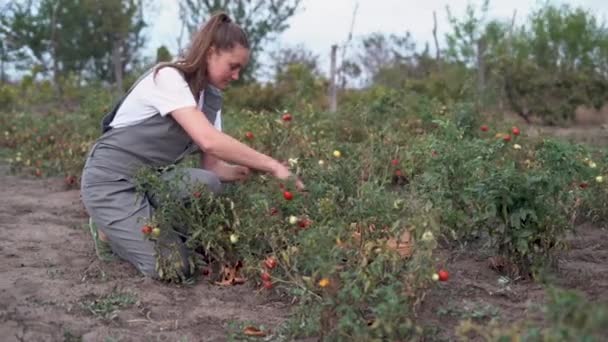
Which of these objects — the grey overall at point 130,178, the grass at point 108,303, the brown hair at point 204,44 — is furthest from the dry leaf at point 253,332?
the brown hair at point 204,44

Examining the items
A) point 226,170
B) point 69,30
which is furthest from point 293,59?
point 226,170

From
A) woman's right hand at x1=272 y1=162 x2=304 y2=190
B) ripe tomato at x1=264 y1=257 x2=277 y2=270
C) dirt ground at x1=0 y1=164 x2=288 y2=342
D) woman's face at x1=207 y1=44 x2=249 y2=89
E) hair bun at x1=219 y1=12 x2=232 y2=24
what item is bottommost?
dirt ground at x1=0 y1=164 x2=288 y2=342

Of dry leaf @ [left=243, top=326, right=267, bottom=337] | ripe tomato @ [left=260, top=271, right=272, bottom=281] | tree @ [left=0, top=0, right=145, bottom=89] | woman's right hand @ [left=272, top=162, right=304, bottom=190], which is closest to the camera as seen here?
dry leaf @ [left=243, top=326, right=267, bottom=337]

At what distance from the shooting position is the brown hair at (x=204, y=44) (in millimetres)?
3438

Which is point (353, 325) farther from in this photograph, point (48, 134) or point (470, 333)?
point (48, 134)

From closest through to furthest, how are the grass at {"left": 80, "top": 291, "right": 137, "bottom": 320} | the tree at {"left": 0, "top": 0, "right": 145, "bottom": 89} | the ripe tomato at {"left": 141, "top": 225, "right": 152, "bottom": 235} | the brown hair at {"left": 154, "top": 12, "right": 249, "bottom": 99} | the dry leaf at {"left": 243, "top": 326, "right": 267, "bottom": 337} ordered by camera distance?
the dry leaf at {"left": 243, "top": 326, "right": 267, "bottom": 337} → the grass at {"left": 80, "top": 291, "right": 137, "bottom": 320} → the ripe tomato at {"left": 141, "top": 225, "right": 152, "bottom": 235} → the brown hair at {"left": 154, "top": 12, "right": 249, "bottom": 99} → the tree at {"left": 0, "top": 0, "right": 145, "bottom": 89}

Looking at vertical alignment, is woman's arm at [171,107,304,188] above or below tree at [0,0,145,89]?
below

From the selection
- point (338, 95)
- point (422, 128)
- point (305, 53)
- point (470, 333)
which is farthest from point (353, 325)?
point (305, 53)

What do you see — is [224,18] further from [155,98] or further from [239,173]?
[239,173]

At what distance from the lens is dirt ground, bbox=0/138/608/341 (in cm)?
279

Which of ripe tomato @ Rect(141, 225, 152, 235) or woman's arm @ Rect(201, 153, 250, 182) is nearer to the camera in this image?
ripe tomato @ Rect(141, 225, 152, 235)

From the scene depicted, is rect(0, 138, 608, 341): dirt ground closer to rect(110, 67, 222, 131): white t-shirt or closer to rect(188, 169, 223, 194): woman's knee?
rect(188, 169, 223, 194): woman's knee

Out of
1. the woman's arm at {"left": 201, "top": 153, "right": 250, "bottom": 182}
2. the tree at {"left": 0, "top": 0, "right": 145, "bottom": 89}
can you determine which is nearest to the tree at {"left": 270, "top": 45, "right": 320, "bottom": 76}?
the tree at {"left": 0, "top": 0, "right": 145, "bottom": 89}

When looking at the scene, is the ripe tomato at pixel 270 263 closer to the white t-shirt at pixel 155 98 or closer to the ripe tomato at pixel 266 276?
the ripe tomato at pixel 266 276
